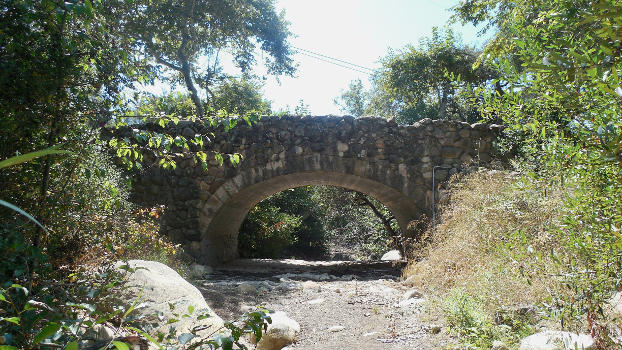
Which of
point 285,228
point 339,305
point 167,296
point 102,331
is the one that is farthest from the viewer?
point 285,228

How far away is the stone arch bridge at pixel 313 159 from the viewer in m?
7.54

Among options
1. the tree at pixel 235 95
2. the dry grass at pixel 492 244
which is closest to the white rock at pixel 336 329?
the dry grass at pixel 492 244

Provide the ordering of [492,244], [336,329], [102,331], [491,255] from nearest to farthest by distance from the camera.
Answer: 1. [102,331]
2. [336,329]
3. [491,255]
4. [492,244]

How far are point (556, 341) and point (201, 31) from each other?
11.2 m

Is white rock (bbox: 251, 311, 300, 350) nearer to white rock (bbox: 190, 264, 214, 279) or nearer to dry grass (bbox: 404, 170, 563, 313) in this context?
dry grass (bbox: 404, 170, 563, 313)

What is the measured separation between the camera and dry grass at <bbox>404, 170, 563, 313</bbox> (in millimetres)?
2975

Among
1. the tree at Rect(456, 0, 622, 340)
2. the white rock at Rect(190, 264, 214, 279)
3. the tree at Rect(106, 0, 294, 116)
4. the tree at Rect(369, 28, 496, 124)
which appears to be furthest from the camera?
the tree at Rect(369, 28, 496, 124)

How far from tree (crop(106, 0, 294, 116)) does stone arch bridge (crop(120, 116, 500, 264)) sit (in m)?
3.71

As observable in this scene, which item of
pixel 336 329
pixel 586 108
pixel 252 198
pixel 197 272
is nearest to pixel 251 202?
pixel 252 198

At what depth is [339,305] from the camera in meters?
4.80

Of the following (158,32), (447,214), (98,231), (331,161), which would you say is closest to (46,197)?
(98,231)

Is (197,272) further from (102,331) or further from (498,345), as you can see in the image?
(498,345)

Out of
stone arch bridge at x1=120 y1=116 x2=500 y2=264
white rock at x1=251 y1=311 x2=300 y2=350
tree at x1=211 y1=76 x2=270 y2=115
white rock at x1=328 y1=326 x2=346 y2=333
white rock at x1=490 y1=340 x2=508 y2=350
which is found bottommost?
white rock at x1=328 y1=326 x2=346 y2=333

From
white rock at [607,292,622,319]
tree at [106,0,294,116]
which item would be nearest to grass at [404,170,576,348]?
white rock at [607,292,622,319]
